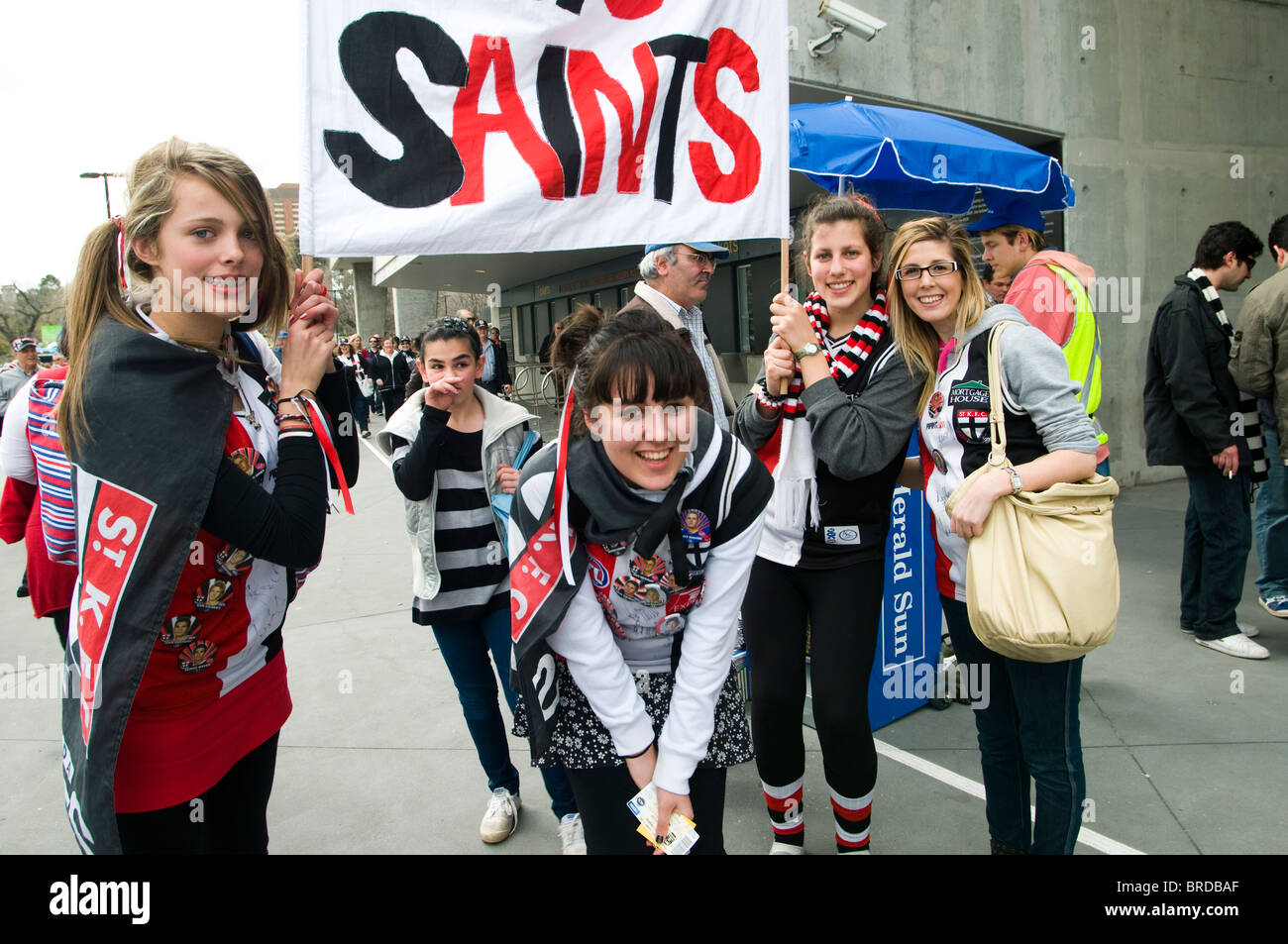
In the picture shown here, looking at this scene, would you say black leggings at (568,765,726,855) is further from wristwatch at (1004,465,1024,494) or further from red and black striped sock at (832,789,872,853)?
wristwatch at (1004,465,1024,494)

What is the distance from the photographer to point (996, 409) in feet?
7.08

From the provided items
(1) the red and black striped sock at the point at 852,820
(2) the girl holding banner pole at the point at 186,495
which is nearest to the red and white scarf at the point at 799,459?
(1) the red and black striped sock at the point at 852,820

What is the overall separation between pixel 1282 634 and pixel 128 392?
5.65 m

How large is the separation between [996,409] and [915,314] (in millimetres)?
429

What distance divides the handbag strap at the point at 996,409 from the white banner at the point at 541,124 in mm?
710

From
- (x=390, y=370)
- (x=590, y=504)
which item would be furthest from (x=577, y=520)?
(x=390, y=370)

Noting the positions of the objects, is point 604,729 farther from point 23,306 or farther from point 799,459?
point 23,306

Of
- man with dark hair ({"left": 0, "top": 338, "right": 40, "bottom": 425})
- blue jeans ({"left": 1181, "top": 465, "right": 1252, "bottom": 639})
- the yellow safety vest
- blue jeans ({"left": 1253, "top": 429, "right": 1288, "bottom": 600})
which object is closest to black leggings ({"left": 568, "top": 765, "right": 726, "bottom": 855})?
the yellow safety vest

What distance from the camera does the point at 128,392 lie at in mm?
1448

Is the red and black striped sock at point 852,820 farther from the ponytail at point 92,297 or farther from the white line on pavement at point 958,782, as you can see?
the ponytail at point 92,297

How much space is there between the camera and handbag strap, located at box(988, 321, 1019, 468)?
2.15 meters

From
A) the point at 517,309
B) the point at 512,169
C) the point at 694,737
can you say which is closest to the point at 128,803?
the point at 694,737

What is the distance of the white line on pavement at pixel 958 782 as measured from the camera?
2760mm
